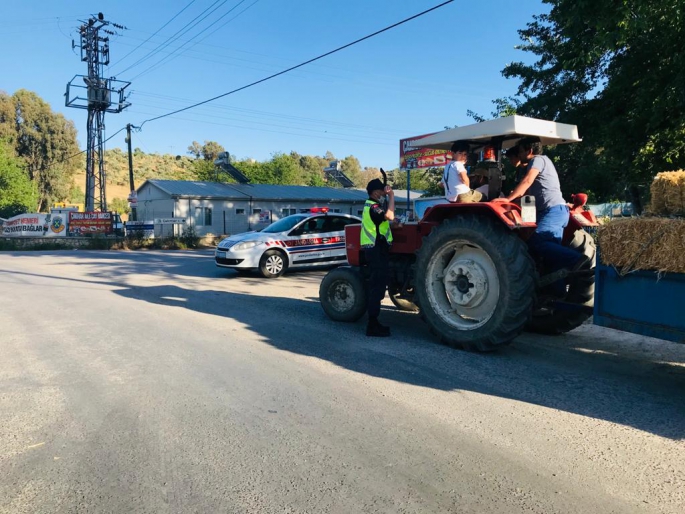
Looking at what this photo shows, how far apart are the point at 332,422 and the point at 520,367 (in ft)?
7.30

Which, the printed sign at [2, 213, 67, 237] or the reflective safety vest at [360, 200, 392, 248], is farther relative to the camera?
the printed sign at [2, 213, 67, 237]

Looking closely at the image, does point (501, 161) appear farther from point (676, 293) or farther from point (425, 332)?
point (676, 293)

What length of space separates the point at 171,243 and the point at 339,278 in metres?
22.0

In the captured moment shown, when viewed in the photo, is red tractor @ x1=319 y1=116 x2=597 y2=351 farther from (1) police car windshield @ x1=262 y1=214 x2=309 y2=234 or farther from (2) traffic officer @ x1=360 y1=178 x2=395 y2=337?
(1) police car windshield @ x1=262 y1=214 x2=309 y2=234

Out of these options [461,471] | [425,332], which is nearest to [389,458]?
[461,471]

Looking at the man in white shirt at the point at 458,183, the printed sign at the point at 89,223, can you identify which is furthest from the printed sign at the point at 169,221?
the man in white shirt at the point at 458,183

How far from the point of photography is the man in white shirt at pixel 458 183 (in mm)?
5608

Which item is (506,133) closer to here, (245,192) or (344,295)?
(344,295)

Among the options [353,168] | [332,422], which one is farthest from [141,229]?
[353,168]

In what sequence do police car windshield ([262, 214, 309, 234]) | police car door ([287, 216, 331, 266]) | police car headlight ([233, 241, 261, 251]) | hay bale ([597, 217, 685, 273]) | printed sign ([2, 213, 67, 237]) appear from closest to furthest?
hay bale ([597, 217, 685, 273]), police car headlight ([233, 241, 261, 251]), police car door ([287, 216, 331, 266]), police car windshield ([262, 214, 309, 234]), printed sign ([2, 213, 67, 237])

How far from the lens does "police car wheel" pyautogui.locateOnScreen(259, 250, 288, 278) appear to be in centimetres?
1288

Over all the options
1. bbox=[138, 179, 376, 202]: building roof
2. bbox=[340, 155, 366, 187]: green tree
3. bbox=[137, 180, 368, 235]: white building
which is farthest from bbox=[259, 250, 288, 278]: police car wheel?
bbox=[340, 155, 366, 187]: green tree

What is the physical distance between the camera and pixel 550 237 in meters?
5.34

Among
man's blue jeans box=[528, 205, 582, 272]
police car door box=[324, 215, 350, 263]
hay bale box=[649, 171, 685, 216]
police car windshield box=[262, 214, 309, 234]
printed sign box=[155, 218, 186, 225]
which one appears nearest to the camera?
hay bale box=[649, 171, 685, 216]
